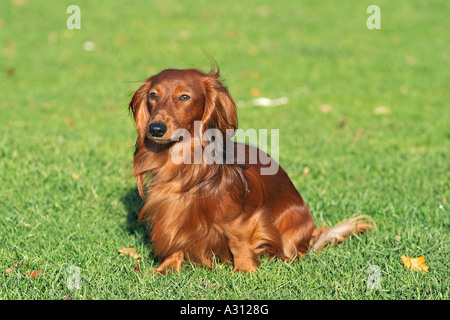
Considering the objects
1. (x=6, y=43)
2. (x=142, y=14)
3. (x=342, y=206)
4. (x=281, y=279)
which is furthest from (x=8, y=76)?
(x=281, y=279)

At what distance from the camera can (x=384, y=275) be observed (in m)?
3.28

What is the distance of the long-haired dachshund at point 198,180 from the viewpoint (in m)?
3.18

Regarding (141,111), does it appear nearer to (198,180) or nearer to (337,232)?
(198,180)

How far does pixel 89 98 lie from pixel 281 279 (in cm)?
537

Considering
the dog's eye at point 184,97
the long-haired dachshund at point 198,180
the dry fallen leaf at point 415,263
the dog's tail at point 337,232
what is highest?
the dog's eye at point 184,97

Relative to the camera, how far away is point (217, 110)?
3.25m

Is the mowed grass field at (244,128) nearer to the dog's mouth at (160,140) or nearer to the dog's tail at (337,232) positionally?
the dog's tail at (337,232)

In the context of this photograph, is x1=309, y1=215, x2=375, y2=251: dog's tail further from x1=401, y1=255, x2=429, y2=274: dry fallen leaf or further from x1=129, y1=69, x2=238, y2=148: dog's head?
x1=129, y1=69, x2=238, y2=148: dog's head

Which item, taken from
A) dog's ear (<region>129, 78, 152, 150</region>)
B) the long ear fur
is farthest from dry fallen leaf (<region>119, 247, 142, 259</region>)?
dog's ear (<region>129, 78, 152, 150</region>)

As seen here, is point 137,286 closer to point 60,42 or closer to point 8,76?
point 8,76

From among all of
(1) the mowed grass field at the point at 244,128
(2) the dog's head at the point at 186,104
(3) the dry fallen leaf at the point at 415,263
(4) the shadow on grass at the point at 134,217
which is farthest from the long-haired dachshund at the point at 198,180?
(3) the dry fallen leaf at the point at 415,263

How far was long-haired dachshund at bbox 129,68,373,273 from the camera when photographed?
318cm

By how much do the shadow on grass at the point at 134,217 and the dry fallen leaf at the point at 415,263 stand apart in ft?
5.35

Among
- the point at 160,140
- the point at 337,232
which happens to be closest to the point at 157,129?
the point at 160,140
